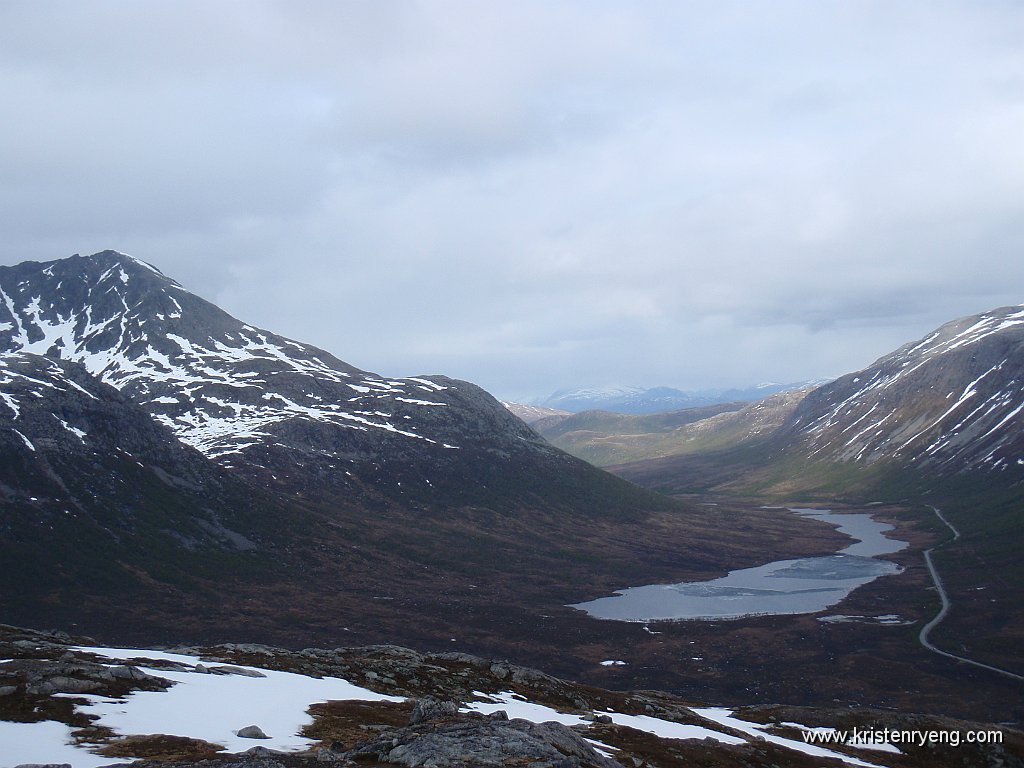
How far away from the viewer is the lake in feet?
495

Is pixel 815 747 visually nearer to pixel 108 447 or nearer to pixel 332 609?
pixel 332 609

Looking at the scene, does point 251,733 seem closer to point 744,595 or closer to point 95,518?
point 95,518

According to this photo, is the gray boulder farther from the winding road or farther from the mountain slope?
the mountain slope

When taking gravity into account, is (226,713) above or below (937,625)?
above

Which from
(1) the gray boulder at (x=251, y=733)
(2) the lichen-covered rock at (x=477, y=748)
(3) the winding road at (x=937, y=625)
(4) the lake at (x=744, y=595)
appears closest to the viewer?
(2) the lichen-covered rock at (x=477, y=748)

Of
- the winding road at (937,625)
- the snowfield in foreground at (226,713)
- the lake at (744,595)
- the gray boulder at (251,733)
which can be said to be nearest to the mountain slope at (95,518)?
the lake at (744,595)

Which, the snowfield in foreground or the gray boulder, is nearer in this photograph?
the snowfield in foreground

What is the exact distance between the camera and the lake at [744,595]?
150750 mm

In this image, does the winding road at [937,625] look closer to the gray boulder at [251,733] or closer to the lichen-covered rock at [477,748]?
the lichen-covered rock at [477,748]

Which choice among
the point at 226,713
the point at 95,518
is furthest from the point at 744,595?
the point at 226,713

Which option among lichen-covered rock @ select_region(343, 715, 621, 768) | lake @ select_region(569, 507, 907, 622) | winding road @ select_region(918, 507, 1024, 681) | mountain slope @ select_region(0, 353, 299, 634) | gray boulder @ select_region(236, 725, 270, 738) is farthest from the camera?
lake @ select_region(569, 507, 907, 622)

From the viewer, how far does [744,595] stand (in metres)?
168

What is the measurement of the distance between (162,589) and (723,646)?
101765 mm

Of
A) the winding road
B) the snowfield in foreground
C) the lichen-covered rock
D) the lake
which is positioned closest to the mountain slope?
the lake
